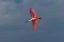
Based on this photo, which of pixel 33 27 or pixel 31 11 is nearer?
pixel 33 27

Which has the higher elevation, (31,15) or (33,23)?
(31,15)

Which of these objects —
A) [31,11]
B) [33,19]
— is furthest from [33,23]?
[31,11]

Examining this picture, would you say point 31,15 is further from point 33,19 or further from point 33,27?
point 33,27

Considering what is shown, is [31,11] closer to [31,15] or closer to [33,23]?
[31,15]

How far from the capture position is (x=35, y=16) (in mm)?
28031

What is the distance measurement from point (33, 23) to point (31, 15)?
227 cm

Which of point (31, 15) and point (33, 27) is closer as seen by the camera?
point (33, 27)

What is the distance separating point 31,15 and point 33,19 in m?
1.43

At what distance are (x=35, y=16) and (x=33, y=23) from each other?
1850 millimetres

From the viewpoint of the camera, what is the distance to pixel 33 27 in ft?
86.7

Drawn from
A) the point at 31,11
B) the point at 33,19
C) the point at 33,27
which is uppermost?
the point at 31,11

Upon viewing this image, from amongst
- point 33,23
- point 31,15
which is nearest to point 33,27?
point 33,23

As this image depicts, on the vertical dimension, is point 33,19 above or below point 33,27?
above

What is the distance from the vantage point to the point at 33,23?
28016 millimetres
